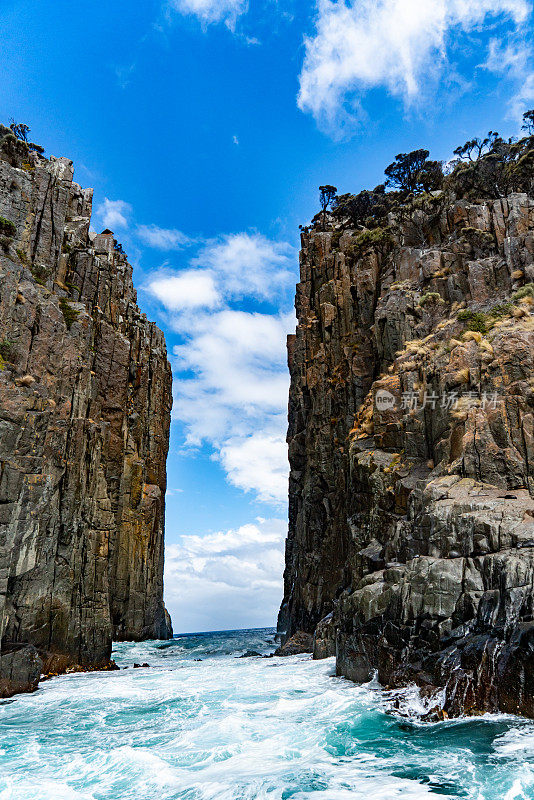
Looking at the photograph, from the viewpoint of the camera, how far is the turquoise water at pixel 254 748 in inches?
532

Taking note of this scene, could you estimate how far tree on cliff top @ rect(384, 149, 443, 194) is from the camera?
209 ft

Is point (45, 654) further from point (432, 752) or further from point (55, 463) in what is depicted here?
point (432, 752)

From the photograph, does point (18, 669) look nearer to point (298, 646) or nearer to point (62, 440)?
point (62, 440)

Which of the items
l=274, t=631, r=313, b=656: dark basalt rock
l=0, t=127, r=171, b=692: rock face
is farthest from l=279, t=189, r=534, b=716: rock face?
l=0, t=127, r=171, b=692: rock face

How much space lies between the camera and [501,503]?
22.4 m

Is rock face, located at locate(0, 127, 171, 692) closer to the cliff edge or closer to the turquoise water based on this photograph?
the turquoise water

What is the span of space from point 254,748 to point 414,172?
68.9m

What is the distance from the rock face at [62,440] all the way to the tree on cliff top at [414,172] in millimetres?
37102

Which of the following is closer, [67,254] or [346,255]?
[67,254]

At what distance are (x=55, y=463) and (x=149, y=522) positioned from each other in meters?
33.0

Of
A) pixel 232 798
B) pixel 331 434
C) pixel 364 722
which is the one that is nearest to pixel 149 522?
pixel 331 434

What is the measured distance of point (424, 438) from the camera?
104 ft

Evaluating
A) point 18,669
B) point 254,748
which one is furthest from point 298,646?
point 254,748

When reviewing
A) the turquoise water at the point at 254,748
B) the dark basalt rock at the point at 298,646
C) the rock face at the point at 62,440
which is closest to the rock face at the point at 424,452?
the dark basalt rock at the point at 298,646
